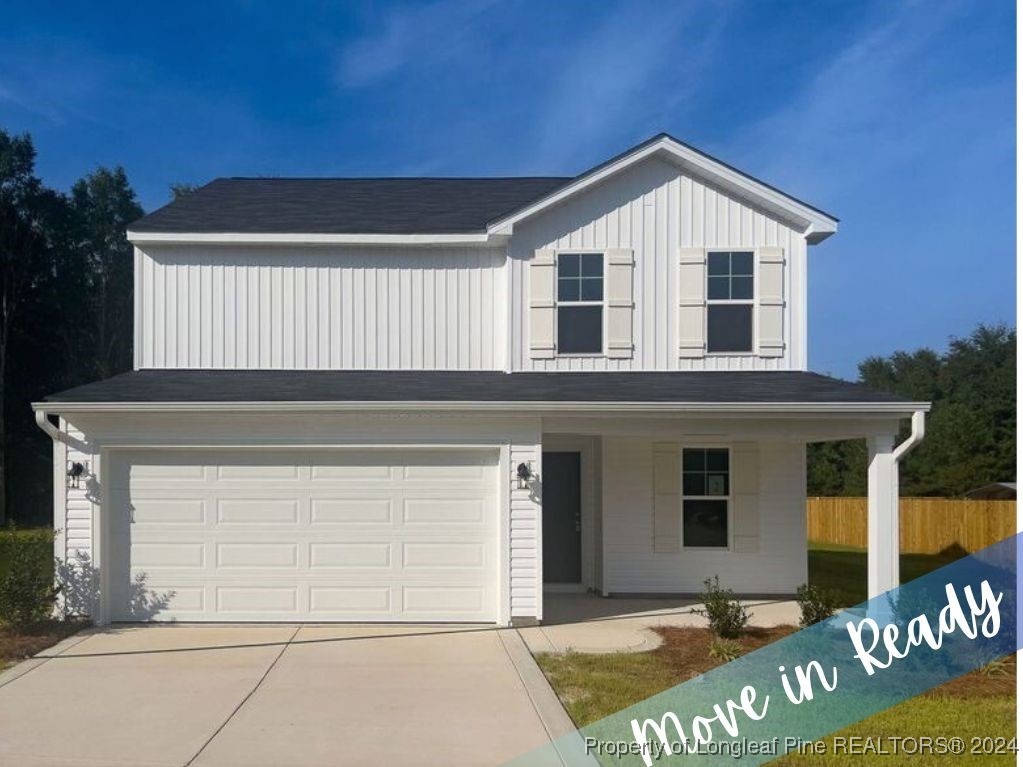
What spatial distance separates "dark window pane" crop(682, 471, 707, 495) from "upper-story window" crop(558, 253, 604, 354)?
237 cm

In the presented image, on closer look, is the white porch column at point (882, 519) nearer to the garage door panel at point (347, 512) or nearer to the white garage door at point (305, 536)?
the white garage door at point (305, 536)

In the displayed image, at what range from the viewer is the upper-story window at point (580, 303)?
1250cm

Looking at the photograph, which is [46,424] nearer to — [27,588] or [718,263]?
[27,588]

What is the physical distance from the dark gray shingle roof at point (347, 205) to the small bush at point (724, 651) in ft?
21.4

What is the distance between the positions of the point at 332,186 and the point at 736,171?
7.09 metres

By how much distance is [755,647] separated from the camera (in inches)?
373

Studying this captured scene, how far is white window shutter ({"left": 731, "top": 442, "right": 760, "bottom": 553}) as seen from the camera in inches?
513

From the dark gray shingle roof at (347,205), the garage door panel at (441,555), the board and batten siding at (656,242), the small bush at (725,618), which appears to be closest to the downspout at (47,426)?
the dark gray shingle roof at (347,205)

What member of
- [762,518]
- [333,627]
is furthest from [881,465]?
[333,627]

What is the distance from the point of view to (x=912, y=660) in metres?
8.62

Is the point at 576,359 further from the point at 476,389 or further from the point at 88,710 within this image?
the point at 88,710

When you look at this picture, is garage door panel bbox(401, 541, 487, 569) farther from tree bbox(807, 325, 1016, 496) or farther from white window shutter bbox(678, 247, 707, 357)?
tree bbox(807, 325, 1016, 496)

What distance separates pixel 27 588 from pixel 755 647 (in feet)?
26.6

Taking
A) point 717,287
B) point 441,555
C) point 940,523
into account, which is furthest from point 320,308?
point 940,523
